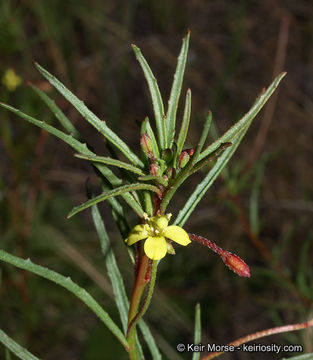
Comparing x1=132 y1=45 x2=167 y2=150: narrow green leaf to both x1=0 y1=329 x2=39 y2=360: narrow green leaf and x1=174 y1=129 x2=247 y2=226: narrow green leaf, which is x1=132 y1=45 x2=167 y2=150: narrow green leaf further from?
x1=0 y1=329 x2=39 y2=360: narrow green leaf

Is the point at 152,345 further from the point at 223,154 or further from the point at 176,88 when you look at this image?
the point at 176,88

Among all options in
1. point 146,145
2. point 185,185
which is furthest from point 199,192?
point 185,185

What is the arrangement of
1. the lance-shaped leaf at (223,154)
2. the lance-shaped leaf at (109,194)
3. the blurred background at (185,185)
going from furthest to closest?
the blurred background at (185,185) < the lance-shaped leaf at (223,154) < the lance-shaped leaf at (109,194)

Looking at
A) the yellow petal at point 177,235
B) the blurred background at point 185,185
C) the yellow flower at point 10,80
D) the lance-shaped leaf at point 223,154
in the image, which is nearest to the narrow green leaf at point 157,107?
the lance-shaped leaf at point 223,154

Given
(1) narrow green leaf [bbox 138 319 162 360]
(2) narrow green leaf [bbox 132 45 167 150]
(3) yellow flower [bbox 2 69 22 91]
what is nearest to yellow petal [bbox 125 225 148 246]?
(2) narrow green leaf [bbox 132 45 167 150]

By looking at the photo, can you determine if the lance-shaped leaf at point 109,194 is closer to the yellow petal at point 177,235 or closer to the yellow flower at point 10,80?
the yellow petal at point 177,235
